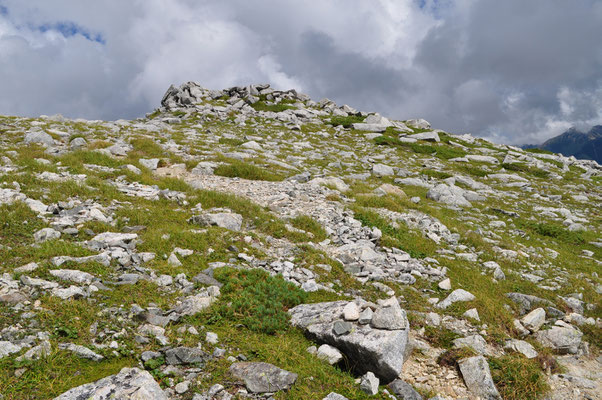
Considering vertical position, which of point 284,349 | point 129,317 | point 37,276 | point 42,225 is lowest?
point 284,349

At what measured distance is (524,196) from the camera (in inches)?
1062

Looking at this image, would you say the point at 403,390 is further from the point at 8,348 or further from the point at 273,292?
the point at 8,348

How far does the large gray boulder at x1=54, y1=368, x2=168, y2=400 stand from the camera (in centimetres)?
427

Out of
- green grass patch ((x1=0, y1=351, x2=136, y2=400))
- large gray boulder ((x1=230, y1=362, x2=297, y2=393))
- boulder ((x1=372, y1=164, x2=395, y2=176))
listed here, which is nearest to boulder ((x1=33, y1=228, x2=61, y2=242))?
green grass patch ((x1=0, y1=351, x2=136, y2=400))

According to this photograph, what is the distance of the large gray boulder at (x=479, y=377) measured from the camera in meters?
5.89

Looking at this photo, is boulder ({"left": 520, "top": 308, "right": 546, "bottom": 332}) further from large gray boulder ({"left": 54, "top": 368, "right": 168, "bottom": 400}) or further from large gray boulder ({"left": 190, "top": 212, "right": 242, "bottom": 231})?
large gray boulder ({"left": 190, "top": 212, "right": 242, "bottom": 231})

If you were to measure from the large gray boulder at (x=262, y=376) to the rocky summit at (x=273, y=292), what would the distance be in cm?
3

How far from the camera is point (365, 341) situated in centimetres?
585

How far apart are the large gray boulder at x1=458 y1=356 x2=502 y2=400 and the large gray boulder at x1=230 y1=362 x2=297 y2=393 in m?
3.55

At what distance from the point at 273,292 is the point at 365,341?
8.47 feet

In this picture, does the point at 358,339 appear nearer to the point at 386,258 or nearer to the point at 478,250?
the point at 386,258

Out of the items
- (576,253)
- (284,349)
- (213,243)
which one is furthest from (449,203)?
(284,349)

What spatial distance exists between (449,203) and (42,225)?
68.9 ft

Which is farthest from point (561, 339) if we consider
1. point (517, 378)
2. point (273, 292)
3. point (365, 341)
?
point (273, 292)
